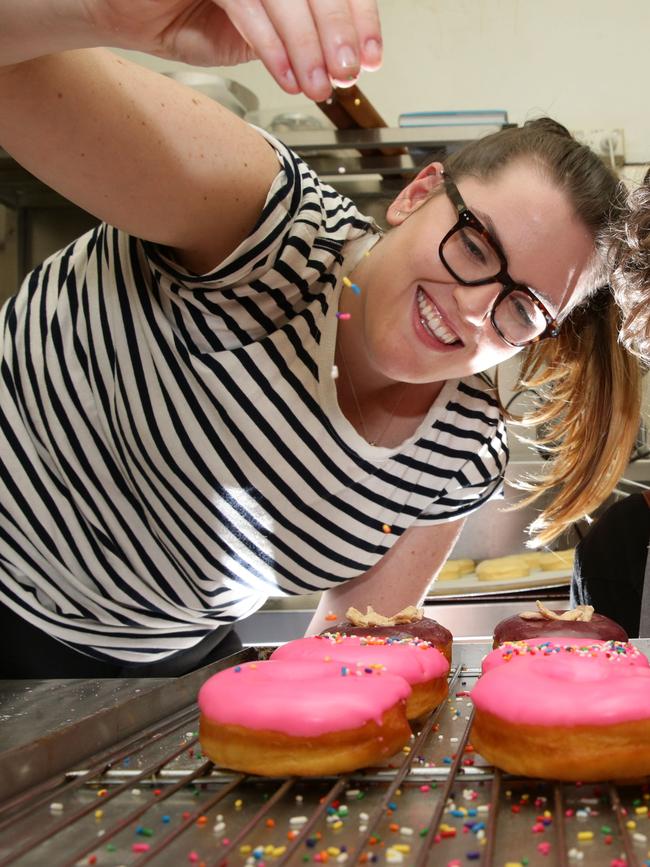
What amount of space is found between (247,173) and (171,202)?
15 cm

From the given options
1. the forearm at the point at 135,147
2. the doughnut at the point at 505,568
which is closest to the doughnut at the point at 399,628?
the forearm at the point at 135,147

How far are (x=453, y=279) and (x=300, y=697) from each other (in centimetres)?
A: 73

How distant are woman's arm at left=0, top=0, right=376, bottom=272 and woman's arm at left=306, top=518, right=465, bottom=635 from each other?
2.32ft

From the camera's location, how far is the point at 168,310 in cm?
140

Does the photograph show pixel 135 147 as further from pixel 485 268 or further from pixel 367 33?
pixel 485 268

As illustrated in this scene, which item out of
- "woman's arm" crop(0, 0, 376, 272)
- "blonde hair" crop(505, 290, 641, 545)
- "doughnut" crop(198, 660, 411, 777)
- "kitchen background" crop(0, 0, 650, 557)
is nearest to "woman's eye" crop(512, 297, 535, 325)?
"blonde hair" crop(505, 290, 641, 545)

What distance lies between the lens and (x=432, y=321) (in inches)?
57.4

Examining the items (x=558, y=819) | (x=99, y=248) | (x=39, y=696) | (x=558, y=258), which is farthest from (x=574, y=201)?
(x=39, y=696)

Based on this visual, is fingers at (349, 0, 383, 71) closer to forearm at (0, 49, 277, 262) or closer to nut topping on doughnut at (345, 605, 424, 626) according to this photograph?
forearm at (0, 49, 277, 262)

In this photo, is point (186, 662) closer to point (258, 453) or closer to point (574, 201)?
point (258, 453)

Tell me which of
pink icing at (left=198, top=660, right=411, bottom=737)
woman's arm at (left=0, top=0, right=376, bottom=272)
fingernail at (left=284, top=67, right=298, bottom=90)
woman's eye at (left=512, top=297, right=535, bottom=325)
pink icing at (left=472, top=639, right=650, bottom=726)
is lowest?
pink icing at (left=472, top=639, right=650, bottom=726)

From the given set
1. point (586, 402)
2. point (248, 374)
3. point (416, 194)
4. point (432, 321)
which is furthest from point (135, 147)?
point (586, 402)

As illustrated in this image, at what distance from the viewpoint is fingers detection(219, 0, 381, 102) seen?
710mm

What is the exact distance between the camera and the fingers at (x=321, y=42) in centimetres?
71
